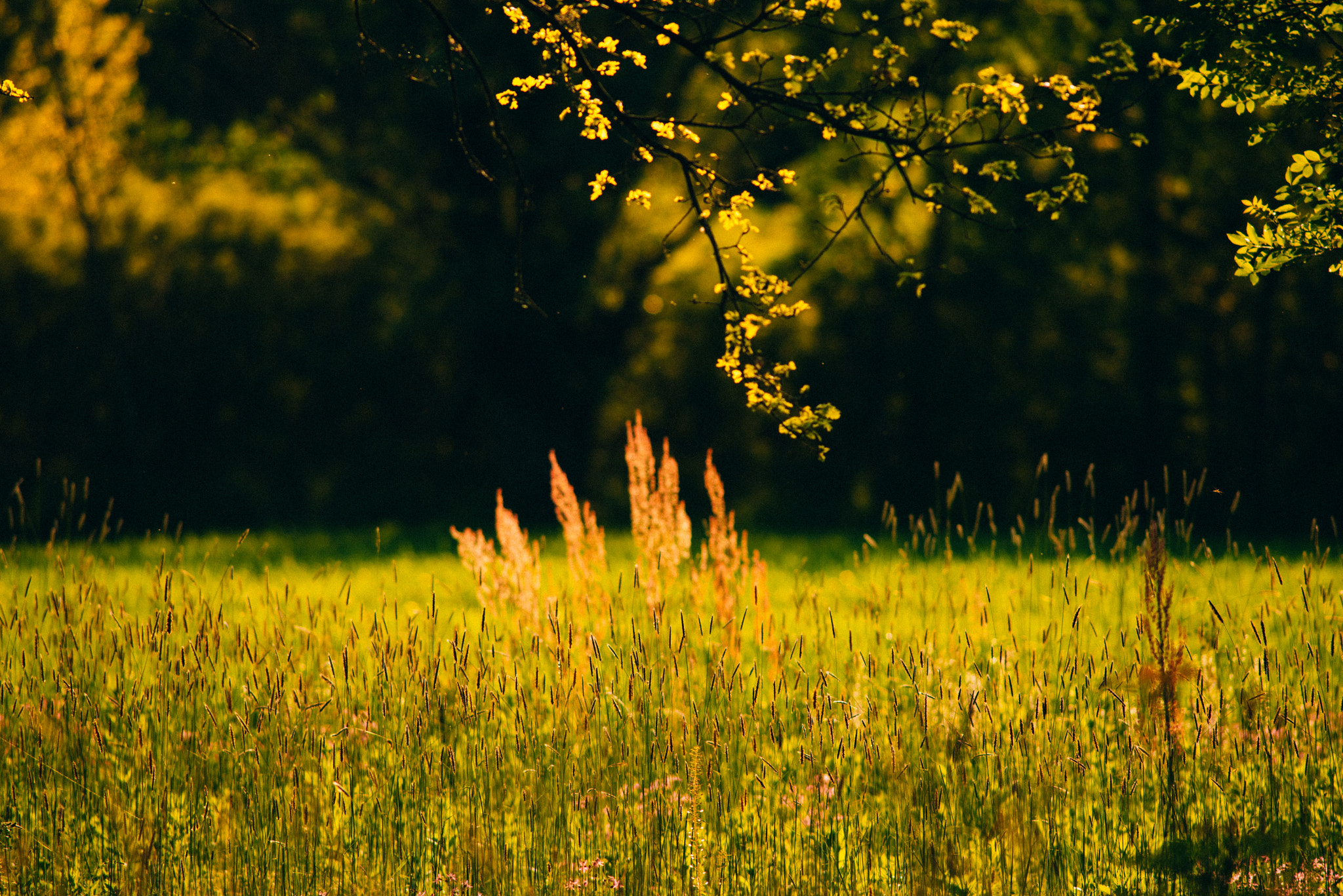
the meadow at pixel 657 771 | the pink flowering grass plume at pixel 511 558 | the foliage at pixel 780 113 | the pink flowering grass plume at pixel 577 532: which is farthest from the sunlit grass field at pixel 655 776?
the foliage at pixel 780 113

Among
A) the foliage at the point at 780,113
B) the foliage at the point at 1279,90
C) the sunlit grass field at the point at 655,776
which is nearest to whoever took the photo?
the sunlit grass field at the point at 655,776

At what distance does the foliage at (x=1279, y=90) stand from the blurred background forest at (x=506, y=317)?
6.75 meters

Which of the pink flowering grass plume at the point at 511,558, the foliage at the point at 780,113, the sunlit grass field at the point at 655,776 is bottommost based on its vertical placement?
the sunlit grass field at the point at 655,776

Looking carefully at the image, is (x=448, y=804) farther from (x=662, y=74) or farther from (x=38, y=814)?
(x=662, y=74)

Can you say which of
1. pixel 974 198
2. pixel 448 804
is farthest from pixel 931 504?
pixel 448 804

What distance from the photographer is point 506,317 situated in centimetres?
1198

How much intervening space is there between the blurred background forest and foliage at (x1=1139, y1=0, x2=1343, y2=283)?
6751 millimetres

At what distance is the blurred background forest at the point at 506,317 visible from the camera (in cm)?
1203

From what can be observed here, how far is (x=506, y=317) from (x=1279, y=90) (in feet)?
30.0

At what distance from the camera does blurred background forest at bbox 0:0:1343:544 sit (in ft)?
39.5

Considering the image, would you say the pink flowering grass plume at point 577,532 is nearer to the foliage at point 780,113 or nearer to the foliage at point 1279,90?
the foliage at point 780,113

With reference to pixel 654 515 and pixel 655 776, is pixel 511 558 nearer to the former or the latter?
pixel 654 515

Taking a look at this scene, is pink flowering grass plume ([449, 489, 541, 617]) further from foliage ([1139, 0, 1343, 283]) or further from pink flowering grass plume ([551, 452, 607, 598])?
foliage ([1139, 0, 1343, 283])

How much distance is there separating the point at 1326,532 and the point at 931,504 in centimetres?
498
